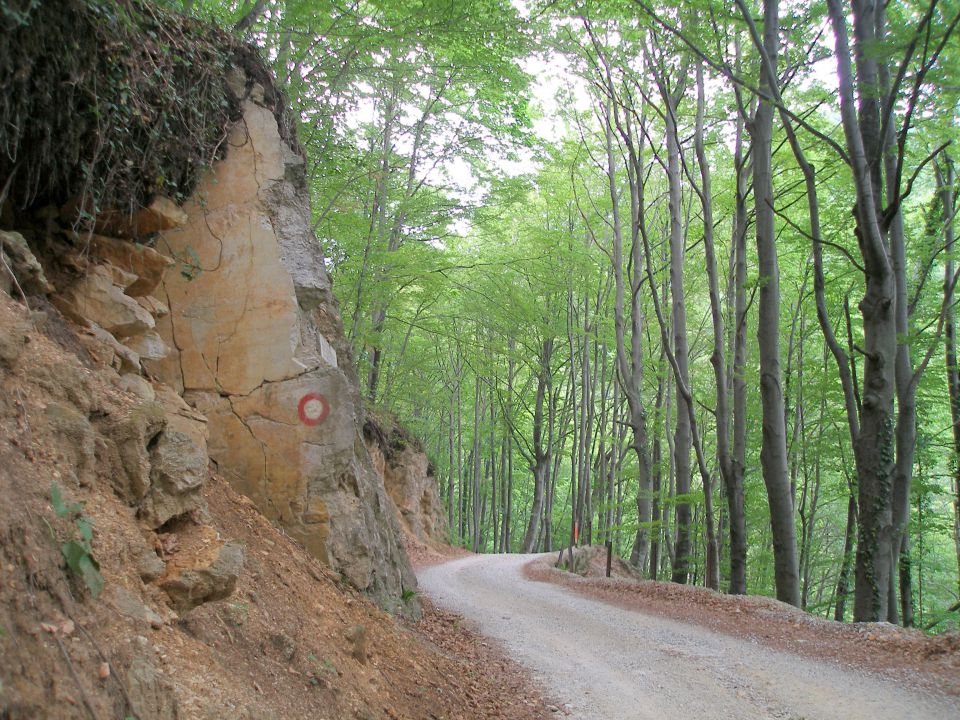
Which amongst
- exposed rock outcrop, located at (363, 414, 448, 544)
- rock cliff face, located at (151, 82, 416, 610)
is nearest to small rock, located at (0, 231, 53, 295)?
rock cliff face, located at (151, 82, 416, 610)

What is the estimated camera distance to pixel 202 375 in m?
5.48

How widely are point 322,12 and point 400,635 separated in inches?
282

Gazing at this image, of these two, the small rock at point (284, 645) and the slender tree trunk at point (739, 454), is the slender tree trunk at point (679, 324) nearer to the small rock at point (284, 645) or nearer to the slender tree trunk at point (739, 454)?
the slender tree trunk at point (739, 454)

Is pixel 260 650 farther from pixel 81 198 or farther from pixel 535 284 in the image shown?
pixel 535 284

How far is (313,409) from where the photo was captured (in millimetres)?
5648

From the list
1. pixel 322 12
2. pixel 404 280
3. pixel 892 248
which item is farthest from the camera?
pixel 404 280

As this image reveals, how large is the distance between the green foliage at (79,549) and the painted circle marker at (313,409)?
285 centimetres

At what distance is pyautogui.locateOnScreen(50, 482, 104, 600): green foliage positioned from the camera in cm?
249

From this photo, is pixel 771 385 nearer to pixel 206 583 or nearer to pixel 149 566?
pixel 206 583

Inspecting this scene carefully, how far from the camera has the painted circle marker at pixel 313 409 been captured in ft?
18.4

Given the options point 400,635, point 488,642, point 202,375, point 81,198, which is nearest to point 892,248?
point 488,642

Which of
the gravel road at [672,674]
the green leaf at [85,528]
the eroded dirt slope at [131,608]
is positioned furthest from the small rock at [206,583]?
the gravel road at [672,674]

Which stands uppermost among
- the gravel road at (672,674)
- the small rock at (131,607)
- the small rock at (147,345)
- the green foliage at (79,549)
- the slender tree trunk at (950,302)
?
the slender tree trunk at (950,302)

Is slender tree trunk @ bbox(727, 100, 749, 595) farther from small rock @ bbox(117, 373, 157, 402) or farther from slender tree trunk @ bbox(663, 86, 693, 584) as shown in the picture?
small rock @ bbox(117, 373, 157, 402)
